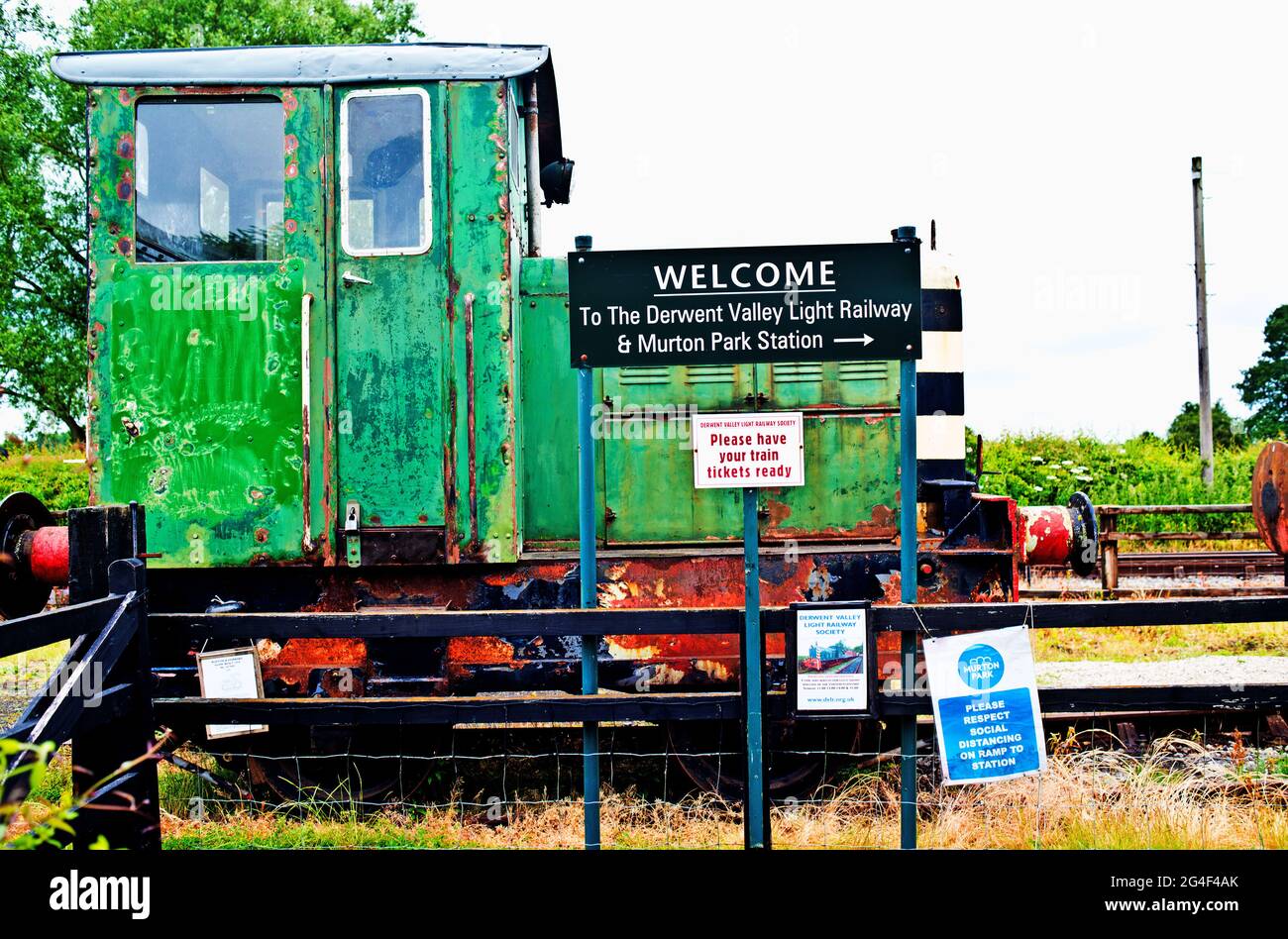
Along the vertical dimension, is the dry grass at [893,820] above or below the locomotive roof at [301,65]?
below

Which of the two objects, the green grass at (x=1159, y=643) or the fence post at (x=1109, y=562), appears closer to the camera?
the green grass at (x=1159, y=643)

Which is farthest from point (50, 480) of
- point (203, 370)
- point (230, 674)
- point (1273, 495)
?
point (1273, 495)

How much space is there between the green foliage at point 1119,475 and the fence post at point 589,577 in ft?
46.9

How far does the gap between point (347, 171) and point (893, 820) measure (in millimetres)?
3947

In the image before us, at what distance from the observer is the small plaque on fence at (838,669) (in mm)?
3521

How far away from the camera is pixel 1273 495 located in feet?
17.6

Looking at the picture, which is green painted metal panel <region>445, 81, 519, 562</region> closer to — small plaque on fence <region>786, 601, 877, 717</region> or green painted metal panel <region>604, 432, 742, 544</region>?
green painted metal panel <region>604, 432, 742, 544</region>

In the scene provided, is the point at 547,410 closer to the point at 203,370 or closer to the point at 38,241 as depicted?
the point at 203,370

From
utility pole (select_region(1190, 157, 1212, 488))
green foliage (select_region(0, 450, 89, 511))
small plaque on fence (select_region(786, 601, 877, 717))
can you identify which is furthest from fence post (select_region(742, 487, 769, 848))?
utility pole (select_region(1190, 157, 1212, 488))

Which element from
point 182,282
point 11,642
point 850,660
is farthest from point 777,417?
point 182,282

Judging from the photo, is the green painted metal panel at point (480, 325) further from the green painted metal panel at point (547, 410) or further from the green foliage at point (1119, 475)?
the green foliage at point (1119, 475)

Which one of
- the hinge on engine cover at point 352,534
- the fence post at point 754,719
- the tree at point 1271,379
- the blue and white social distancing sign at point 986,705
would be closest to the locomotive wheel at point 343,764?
the hinge on engine cover at point 352,534

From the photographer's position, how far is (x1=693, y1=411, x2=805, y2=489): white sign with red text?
3.52 meters

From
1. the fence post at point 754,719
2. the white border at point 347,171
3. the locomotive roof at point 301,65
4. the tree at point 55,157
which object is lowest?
the fence post at point 754,719
